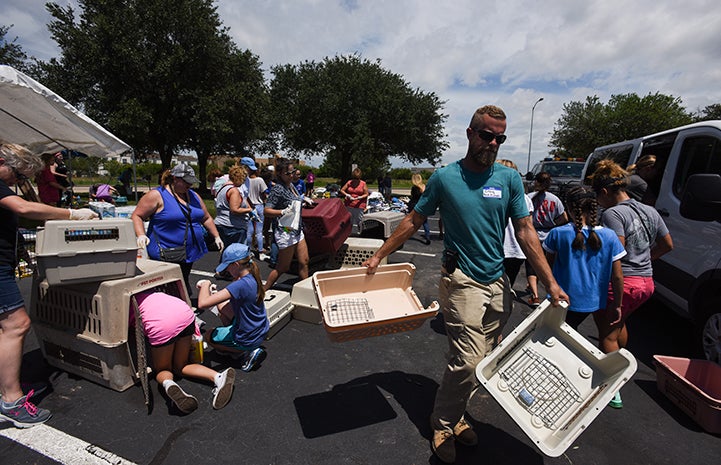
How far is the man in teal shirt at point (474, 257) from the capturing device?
7.30ft

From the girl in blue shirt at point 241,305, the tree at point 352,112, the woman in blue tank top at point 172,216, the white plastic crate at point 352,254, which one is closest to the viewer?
the girl in blue shirt at point 241,305

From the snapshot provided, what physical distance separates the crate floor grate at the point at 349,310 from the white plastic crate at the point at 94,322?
1.42m

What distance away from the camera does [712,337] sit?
3.23 m

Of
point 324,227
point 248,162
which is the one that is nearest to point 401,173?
point 248,162

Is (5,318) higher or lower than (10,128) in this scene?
lower

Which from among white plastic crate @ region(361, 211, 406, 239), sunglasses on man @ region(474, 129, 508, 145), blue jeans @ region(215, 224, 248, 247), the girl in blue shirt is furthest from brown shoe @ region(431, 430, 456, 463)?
white plastic crate @ region(361, 211, 406, 239)

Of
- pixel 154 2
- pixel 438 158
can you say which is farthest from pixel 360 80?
pixel 154 2

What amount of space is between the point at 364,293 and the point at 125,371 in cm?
200

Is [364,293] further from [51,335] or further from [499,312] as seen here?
[51,335]

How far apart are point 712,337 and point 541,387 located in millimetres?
2283

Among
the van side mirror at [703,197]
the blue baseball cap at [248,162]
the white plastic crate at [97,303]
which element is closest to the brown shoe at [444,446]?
the white plastic crate at [97,303]

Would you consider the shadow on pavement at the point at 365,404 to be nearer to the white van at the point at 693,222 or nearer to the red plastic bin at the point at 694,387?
the red plastic bin at the point at 694,387

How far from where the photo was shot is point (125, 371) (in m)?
2.85

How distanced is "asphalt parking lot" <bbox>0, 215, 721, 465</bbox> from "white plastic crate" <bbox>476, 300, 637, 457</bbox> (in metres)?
0.49
